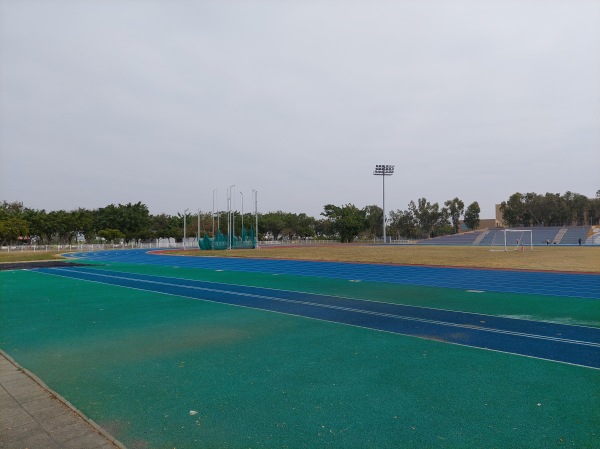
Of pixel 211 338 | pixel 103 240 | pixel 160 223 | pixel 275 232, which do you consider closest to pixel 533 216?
pixel 275 232

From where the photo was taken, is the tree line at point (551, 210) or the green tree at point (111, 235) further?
the tree line at point (551, 210)

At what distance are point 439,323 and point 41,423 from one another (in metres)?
7.71

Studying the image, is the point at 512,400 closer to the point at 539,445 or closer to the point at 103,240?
the point at 539,445

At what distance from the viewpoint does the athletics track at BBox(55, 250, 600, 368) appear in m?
7.39

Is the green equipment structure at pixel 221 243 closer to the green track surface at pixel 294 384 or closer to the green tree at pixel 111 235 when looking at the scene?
the green tree at pixel 111 235

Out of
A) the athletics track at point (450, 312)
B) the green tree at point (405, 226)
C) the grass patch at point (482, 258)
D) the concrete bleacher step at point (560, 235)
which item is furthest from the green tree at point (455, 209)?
the athletics track at point (450, 312)

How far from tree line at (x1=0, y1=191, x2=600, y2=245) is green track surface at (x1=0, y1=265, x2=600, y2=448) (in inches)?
2406

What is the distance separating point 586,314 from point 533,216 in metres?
104

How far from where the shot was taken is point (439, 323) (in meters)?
9.27

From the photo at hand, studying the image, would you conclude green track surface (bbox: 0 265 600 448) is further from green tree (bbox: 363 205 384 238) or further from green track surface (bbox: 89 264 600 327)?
green tree (bbox: 363 205 384 238)

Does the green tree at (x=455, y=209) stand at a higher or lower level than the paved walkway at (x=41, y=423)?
higher

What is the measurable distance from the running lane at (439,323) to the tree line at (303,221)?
56626 millimetres

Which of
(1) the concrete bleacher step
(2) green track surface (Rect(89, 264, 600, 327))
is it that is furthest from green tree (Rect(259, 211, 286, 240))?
(2) green track surface (Rect(89, 264, 600, 327))

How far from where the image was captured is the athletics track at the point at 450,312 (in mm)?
7387
